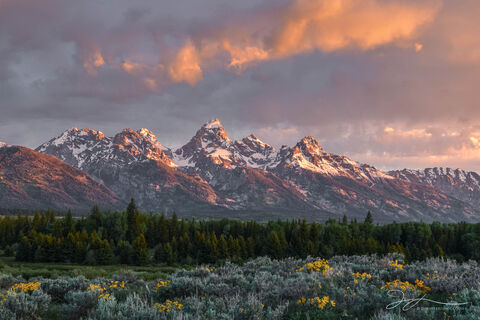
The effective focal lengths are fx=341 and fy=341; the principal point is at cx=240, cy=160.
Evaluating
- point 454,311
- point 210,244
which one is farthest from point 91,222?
point 454,311

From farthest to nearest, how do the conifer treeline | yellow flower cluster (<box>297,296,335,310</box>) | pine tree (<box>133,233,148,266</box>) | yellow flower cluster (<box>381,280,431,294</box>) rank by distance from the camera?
pine tree (<box>133,233,148,266</box>)
the conifer treeline
yellow flower cluster (<box>381,280,431,294</box>)
yellow flower cluster (<box>297,296,335,310</box>)

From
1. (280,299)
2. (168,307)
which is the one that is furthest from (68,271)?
(280,299)

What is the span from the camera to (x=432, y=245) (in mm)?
121438

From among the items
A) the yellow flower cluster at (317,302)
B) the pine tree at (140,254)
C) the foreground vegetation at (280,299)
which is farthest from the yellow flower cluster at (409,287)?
the pine tree at (140,254)

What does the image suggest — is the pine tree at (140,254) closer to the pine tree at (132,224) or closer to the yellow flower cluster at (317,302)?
the pine tree at (132,224)

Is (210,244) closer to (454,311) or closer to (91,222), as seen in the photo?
(91,222)

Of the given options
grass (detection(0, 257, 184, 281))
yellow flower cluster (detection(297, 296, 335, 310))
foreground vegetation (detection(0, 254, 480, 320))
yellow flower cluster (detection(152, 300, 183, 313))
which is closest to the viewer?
foreground vegetation (detection(0, 254, 480, 320))

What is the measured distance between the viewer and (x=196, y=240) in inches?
4001

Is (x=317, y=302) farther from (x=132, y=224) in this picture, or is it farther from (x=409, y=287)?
(x=132, y=224)

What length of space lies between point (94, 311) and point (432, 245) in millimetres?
134910

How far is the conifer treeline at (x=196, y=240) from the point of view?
297ft

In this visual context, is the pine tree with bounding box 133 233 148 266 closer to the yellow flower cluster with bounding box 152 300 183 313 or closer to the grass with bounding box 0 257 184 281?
the grass with bounding box 0 257 184 281

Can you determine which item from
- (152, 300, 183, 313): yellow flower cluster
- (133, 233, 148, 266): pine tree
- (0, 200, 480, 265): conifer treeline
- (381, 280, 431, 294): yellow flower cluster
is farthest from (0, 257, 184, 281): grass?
(381, 280, 431, 294): yellow flower cluster

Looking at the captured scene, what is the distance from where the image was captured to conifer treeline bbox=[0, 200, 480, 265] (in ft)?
297
